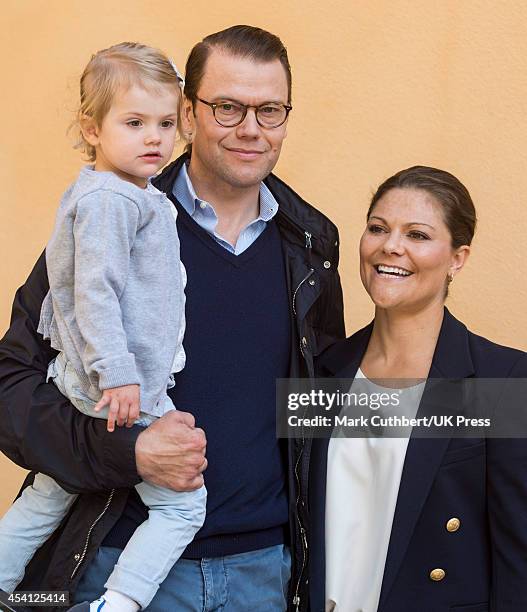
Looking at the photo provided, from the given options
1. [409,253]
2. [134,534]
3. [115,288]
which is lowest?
[134,534]

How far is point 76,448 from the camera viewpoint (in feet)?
8.14

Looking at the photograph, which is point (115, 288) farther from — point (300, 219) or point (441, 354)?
point (441, 354)

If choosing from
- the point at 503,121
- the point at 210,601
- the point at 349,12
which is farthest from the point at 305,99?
the point at 210,601

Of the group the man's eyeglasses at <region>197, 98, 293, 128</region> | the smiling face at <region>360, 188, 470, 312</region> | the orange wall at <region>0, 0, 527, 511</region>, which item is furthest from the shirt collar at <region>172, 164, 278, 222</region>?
the orange wall at <region>0, 0, 527, 511</region>

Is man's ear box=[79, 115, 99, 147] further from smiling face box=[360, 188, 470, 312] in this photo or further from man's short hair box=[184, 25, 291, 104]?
smiling face box=[360, 188, 470, 312]

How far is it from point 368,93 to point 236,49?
3.66 ft

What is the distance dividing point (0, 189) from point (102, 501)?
205cm

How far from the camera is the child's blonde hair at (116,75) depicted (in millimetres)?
2432

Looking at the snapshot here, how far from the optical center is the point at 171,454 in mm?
2434

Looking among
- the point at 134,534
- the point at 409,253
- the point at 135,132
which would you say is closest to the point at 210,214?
the point at 135,132

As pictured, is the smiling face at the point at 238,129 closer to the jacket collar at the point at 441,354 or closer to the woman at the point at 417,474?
the woman at the point at 417,474

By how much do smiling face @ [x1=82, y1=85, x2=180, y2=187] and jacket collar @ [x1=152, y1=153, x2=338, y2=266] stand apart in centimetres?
35

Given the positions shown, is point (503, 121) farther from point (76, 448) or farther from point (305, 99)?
point (76, 448)

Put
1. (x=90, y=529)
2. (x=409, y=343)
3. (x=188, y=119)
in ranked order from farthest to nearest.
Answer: (x=188, y=119) < (x=409, y=343) < (x=90, y=529)
